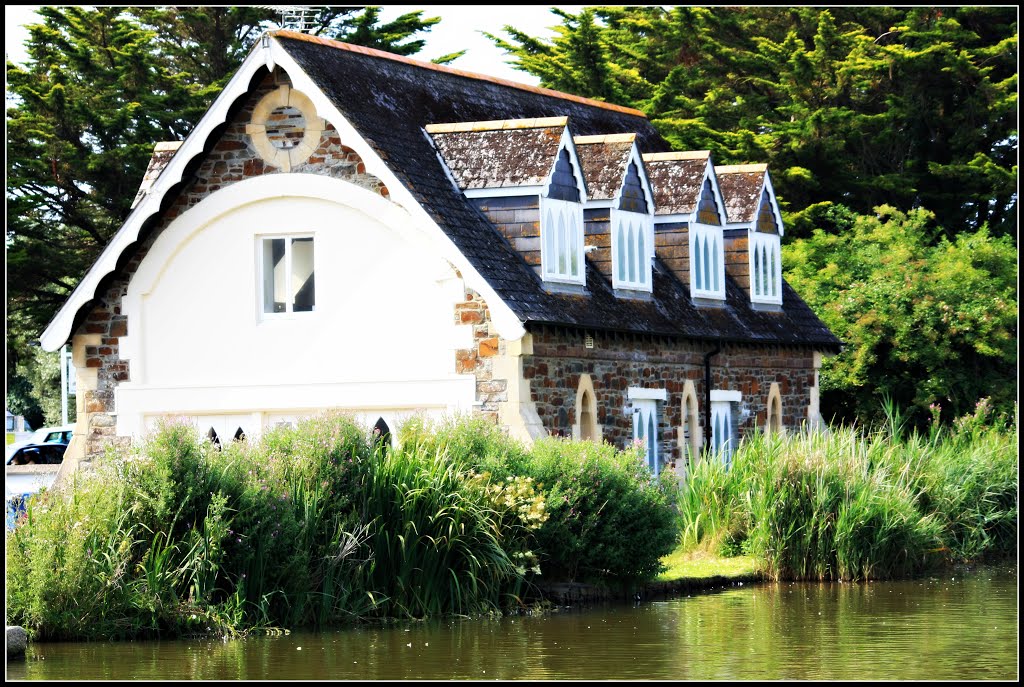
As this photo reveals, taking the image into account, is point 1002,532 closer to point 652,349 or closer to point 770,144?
point 652,349

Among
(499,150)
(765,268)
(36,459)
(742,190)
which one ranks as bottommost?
(36,459)

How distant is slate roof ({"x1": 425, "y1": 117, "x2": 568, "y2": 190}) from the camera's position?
24953mm

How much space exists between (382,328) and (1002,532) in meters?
8.60

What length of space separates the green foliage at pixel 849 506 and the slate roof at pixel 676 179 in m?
5.88

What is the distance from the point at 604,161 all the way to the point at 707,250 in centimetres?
387

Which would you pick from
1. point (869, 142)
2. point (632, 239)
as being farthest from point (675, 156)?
point (869, 142)

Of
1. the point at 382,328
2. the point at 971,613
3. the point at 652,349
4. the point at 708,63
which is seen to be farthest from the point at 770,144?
the point at 971,613

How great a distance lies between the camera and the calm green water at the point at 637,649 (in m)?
13.9

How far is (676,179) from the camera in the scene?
2944cm

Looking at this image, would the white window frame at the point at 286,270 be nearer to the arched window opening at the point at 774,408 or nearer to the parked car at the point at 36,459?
the parked car at the point at 36,459

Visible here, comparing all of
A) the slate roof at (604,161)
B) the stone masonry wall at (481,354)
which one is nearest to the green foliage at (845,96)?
the slate roof at (604,161)

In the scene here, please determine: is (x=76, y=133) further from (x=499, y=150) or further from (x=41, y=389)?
(x=41, y=389)

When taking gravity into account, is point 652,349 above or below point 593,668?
above

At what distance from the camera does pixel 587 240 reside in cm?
2681
